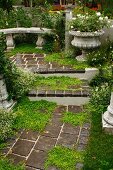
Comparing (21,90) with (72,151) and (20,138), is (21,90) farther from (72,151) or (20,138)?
(72,151)

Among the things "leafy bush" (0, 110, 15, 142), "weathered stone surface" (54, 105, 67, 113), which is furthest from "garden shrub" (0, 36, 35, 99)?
"weathered stone surface" (54, 105, 67, 113)

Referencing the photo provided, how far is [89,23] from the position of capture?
32.6 feet

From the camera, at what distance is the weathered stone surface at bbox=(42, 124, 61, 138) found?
23.1 ft

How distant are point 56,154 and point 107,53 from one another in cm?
441

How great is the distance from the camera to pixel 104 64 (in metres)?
9.09

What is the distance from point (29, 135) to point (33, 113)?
0.88 metres

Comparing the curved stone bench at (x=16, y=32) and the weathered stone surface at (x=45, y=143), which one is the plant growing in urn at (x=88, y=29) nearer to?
the curved stone bench at (x=16, y=32)

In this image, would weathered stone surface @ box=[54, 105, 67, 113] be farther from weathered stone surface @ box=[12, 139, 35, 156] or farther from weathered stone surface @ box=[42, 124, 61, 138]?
weathered stone surface @ box=[12, 139, 35, 156]

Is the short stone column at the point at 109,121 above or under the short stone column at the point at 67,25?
under

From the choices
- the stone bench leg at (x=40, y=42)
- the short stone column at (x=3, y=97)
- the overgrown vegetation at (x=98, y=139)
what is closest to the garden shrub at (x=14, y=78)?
the short stone column at (x=3, y=97)

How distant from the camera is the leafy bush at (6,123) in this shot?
6.81 m

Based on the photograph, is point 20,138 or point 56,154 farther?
point 20,138

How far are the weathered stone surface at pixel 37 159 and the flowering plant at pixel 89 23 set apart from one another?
4.86 meters

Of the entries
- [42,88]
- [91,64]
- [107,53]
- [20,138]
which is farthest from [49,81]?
[20,138]
